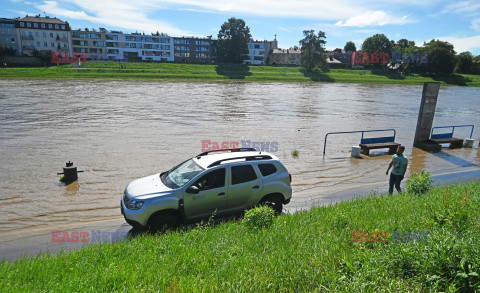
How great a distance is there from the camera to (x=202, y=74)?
7238cm

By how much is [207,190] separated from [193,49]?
405 ft

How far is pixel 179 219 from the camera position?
24.4 ft

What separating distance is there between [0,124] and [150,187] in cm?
1913

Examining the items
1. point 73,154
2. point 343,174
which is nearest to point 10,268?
point 73,154

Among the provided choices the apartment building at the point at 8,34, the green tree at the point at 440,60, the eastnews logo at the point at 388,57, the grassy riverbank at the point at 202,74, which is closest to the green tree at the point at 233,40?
the grassy riverbank at the point at 202,74

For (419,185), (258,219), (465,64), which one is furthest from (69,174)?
(465,64)

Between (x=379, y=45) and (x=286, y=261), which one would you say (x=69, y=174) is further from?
(x=379, y=45)

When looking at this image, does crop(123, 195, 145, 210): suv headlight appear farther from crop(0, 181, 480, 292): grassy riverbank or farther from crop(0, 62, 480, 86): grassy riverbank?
crop(0, 62, 480, 86): grassy riverbank

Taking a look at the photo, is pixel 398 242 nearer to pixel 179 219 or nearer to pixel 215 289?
pixel 215 289

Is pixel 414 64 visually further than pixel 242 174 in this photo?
Yes

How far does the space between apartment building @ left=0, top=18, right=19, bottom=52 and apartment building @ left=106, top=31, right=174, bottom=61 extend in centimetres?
2624

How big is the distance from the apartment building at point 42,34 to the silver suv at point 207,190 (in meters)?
104

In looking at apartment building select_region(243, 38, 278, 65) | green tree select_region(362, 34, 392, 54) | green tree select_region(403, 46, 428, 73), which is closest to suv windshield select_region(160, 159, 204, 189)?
green tree select_region(403, 46, 428, 73)

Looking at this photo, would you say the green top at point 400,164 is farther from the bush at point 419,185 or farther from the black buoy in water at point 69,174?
the black buoy in water at point 69,174
